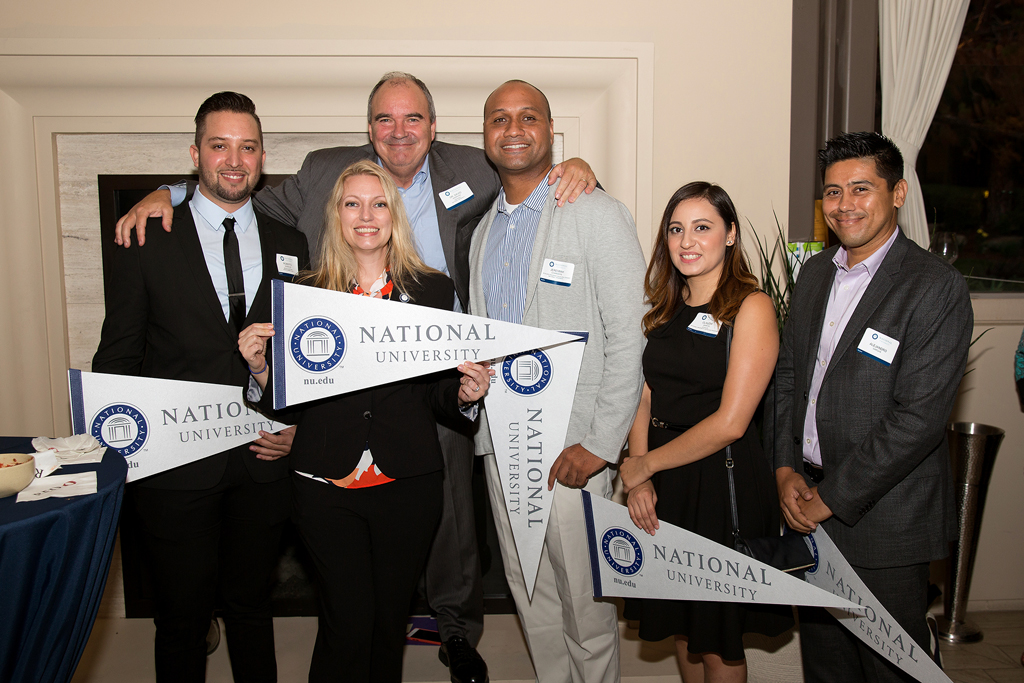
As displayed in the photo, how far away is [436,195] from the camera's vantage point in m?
2.66

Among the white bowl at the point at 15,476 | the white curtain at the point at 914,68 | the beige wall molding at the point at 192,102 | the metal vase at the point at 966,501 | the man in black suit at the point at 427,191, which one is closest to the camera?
the white bowl at the point at 15,476

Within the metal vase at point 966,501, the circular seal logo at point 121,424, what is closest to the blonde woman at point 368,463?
the circular seal logo at point 121,424

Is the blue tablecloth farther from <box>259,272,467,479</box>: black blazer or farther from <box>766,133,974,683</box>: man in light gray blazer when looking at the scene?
<box>766,133,974,683</box>: man in light gray blazer

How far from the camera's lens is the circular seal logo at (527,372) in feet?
7.35

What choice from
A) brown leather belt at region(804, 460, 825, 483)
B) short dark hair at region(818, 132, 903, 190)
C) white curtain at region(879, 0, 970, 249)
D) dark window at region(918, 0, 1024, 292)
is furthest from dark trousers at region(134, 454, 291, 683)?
dark window at region(918, 0, 1024, 292)

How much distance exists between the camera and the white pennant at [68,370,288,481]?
7.26 feet

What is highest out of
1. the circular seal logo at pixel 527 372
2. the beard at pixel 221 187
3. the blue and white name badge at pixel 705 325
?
the beard at pixel 221 187

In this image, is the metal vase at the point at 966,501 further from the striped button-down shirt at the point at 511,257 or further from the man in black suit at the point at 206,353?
the man in black suit at the point at 206,353

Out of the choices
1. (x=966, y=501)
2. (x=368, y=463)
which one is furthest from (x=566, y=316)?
(x=966, y=501)

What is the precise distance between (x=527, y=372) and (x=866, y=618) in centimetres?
134

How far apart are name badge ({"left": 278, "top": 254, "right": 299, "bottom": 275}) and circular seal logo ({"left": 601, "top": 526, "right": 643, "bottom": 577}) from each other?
58.7 inches

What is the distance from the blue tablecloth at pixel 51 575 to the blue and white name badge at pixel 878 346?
2.24 metres

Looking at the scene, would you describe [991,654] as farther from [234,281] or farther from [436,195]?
[234,281]

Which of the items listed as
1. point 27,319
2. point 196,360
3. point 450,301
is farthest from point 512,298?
point 27,319
